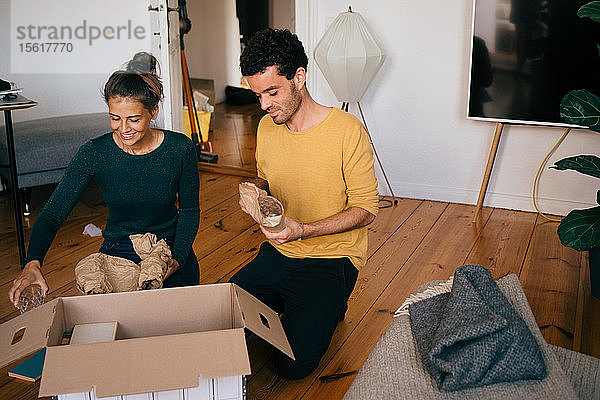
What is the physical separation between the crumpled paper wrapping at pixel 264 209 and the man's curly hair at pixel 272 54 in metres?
0.37

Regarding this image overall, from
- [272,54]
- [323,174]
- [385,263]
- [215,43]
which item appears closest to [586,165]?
[385,263]

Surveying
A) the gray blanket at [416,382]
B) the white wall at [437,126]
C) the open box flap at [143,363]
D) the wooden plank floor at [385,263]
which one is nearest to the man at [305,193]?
the wooden plank floor at [385,263]

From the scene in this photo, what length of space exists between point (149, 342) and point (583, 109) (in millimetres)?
1857

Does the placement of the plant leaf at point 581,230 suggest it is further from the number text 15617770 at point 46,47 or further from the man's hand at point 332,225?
the number text 15617770 at point 46,47

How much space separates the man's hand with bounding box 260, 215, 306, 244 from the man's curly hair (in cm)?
45

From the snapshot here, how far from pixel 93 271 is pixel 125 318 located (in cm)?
24

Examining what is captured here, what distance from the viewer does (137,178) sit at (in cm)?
202

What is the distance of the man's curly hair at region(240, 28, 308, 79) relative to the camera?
1924 millimetres

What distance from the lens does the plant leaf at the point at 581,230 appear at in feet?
7.89

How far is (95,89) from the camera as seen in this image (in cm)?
443

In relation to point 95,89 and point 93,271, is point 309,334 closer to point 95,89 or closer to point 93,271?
point 93,271

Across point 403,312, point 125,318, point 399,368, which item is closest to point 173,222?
point 125,318

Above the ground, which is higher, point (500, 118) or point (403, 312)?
point (500, 118)

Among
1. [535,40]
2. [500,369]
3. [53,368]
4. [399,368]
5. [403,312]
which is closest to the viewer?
[53,368]
